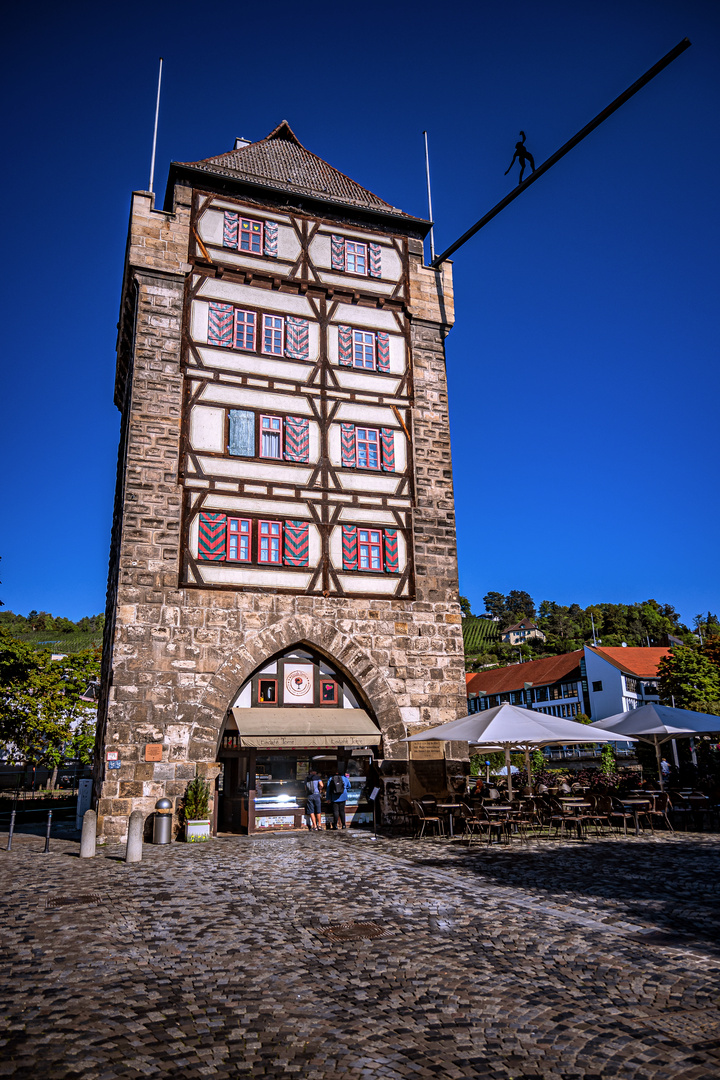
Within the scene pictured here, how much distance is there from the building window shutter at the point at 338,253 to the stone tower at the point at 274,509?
6cm

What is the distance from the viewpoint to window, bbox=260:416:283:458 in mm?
19484

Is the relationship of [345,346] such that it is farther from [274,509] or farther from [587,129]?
[587,129]

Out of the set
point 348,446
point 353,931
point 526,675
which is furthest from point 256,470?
point 526,675

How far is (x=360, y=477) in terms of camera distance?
2022cm

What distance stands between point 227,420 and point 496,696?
197 feet

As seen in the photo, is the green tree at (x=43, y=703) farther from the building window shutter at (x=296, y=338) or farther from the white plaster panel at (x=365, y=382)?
the white plaster panel at (x=365, y=382)

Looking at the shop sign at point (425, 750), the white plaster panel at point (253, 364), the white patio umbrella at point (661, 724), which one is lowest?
the shop sign at point (425, 750)

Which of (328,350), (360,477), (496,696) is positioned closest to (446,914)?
(360,477)

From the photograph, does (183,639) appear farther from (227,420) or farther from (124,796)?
(227,420)

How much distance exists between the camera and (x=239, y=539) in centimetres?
1862

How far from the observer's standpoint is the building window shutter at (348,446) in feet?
66.1

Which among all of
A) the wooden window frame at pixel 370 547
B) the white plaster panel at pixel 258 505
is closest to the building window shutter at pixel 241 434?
the white plaster panel at pixel 258 505

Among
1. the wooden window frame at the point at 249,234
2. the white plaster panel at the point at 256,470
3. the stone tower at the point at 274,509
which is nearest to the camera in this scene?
the stone tower at the point at 274,509

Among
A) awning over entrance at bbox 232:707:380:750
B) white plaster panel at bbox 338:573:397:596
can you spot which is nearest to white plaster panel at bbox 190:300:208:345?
white plaster panel at bbox 338:573:397:596
